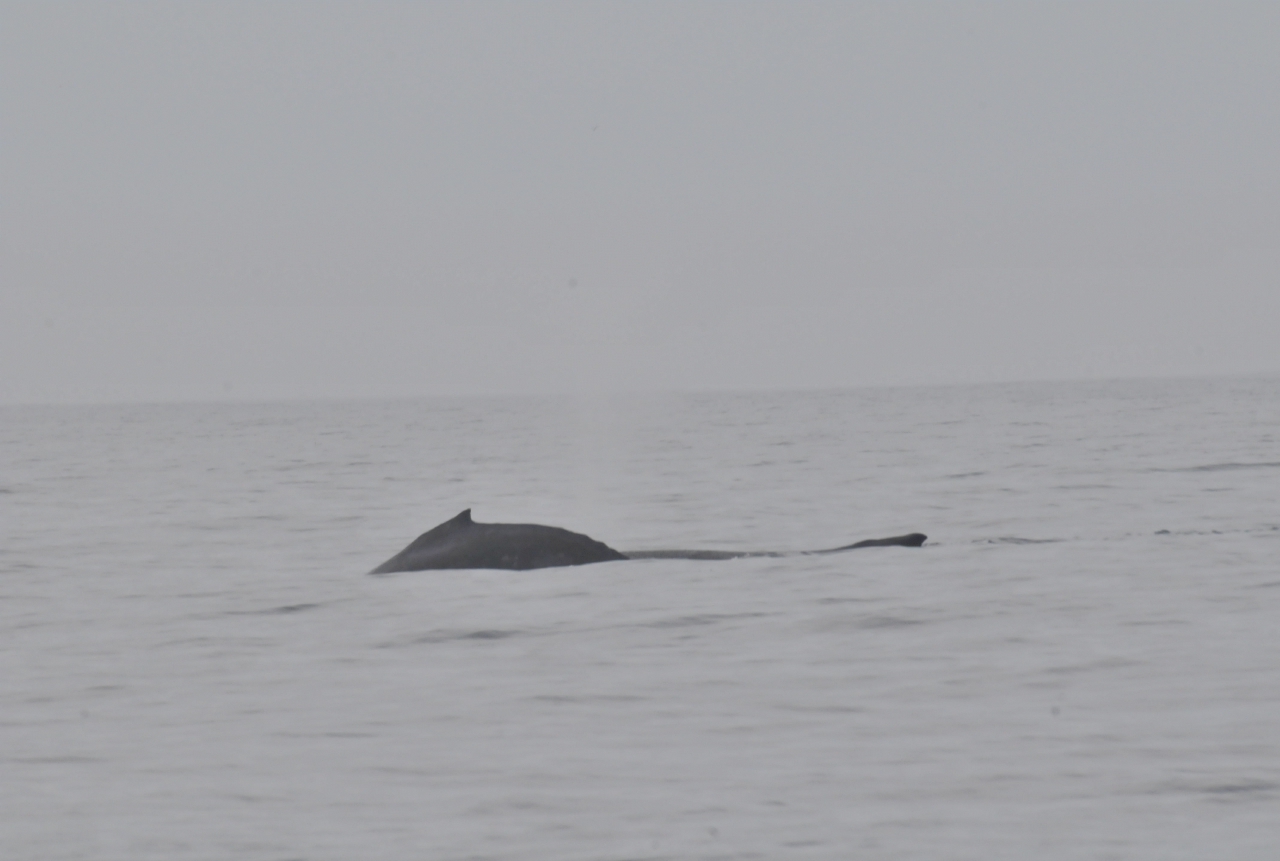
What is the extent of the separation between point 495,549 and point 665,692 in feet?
23.3

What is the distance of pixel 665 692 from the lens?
10.6m

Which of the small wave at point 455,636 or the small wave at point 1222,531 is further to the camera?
the small wave at point 1222,531

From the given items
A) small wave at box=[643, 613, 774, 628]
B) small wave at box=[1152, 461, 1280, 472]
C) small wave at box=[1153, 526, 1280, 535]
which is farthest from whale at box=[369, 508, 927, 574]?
small wave at box=[1152, 461, 1280, 472]

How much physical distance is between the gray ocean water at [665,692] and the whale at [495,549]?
1.09 ft

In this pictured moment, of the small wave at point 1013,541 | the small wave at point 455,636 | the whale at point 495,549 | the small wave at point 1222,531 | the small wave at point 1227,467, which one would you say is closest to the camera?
the small wave at point 455,636

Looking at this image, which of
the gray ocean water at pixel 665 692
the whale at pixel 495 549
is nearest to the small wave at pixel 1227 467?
the gray ocean water at pixel 665 692

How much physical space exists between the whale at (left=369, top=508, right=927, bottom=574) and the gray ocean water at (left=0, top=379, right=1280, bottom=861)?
0.33 meters

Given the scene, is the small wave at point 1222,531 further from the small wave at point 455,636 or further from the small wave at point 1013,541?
the small wave at point 455,636

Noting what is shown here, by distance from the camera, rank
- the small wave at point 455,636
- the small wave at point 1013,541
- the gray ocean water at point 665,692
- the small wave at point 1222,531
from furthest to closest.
→ 1. the small wave at point 1222,531
2. the small wave at point 1013,541
3. the small wave at point 455,636
4. the gray ocean water at point 665,692

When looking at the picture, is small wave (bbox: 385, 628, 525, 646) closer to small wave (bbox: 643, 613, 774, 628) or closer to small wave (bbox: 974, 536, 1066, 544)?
small wave (bbox: 643, 613, 774, 628)

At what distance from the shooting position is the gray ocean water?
737cm

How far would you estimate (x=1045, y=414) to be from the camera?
80688mm

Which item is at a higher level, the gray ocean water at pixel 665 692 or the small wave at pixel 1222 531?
the small wave at pixel 1222 531

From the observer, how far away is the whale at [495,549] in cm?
1755
